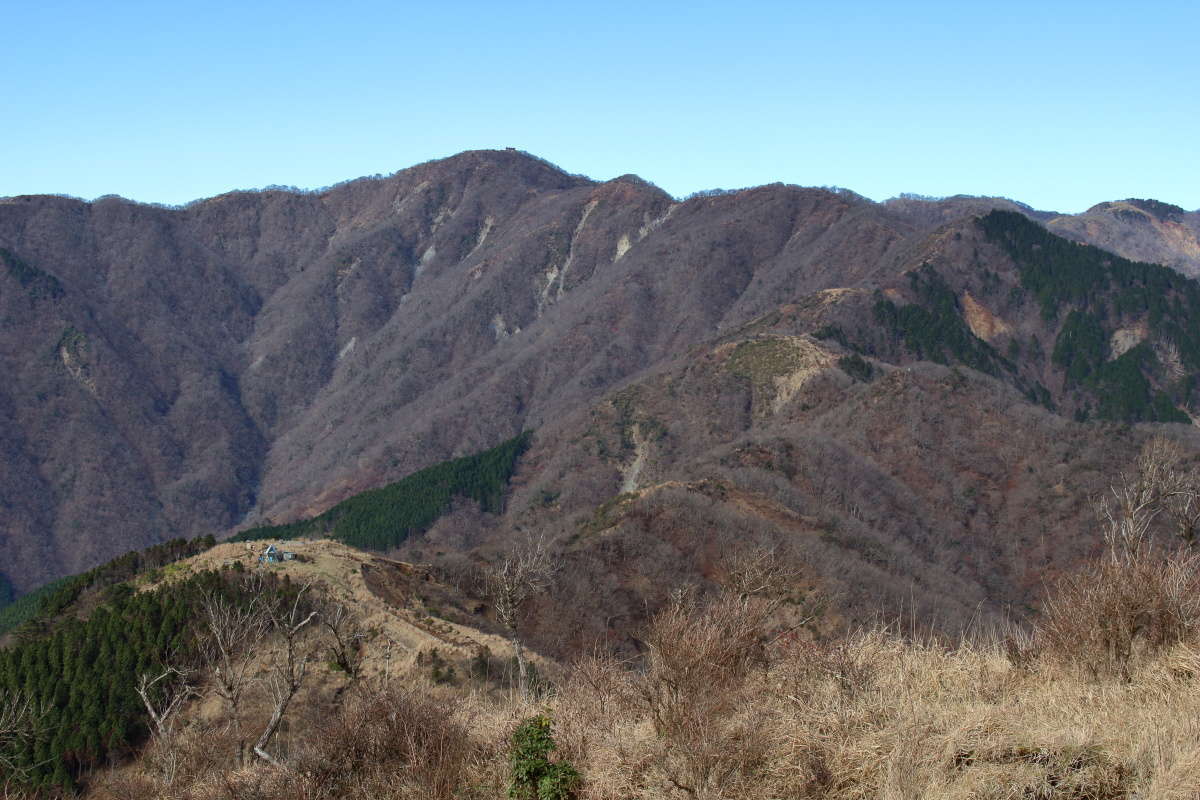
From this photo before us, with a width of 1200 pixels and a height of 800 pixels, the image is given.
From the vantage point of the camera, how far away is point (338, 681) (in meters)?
41.5

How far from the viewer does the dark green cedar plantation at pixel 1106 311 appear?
131 m

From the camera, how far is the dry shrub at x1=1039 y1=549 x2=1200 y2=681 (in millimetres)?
14266

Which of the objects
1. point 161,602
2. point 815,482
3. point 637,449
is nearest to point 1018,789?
point 161,602

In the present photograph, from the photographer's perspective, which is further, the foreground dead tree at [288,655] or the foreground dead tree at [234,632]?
the foreground dead tree at [234,632]

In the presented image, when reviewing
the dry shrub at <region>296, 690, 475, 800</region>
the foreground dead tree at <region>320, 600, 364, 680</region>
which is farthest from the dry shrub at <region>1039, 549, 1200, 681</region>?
the foreground dead tree at <region>320, 600, 364, 680</region>

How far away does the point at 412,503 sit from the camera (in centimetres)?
11612

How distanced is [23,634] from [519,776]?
43637mm

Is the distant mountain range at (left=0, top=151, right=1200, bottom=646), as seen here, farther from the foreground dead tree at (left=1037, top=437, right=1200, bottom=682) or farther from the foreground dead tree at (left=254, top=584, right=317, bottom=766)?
the foreground dead tree at (left=1037, top=437, right=1200, bottom=682)

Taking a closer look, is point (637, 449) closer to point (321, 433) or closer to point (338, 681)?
point (338, 681)

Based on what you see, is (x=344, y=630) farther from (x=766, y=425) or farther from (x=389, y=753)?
(x=766, y=425)

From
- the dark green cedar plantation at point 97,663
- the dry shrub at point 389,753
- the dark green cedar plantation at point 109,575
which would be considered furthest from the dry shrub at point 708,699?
the dark green cedar plantation at point 109,575

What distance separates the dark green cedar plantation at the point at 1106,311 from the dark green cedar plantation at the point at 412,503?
240 feet

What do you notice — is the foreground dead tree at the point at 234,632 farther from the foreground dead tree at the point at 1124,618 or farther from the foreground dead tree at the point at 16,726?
the foreground dead tree at the point at 1124,618

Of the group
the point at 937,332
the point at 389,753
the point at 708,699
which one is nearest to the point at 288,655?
the point at 389,753
